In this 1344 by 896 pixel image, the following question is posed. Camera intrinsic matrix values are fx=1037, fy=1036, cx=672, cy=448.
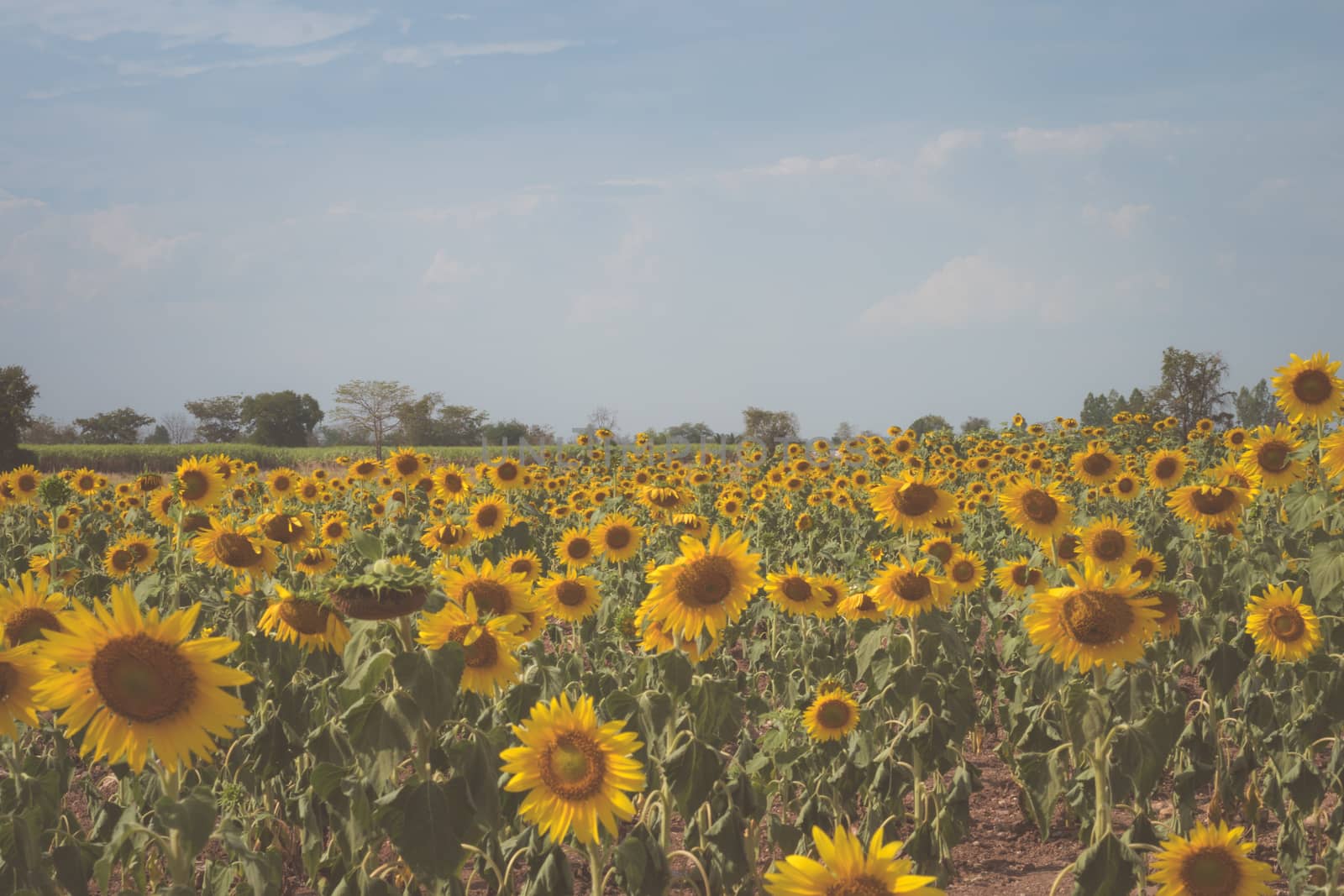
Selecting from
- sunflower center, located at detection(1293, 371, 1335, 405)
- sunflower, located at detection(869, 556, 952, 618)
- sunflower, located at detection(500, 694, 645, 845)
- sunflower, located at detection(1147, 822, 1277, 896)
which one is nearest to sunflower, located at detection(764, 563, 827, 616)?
sunflower, located at detection(869, 556, 952, 618)

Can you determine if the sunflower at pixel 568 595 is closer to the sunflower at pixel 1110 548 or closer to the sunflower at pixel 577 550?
the sunflower at pixel 577 550

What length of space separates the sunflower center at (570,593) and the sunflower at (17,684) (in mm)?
2876

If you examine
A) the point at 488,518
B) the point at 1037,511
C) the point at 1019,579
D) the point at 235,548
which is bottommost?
the point at 1019,579

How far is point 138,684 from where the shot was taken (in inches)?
93.9

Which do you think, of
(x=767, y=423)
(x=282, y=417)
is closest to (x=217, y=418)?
(x=282, y=417)

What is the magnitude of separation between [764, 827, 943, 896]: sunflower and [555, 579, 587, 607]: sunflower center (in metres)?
3.44

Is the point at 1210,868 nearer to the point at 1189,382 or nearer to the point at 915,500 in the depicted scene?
the point at 915,500

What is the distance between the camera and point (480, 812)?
267cm

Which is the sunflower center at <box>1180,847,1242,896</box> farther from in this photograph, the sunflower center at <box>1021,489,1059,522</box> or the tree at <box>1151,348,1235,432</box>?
the tree at <box>1151,348,1235,432</box>

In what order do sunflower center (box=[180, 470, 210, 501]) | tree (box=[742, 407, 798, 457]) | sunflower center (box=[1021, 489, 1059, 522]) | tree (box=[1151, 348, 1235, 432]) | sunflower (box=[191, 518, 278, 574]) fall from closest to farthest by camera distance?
sunflower (box=[191, 518, 278, 574]) → sunflower center (box=[1021, 489, 1059, 522]) → sunflower center (box=[180, 470, 210, 501]) → tree (box=[1151, 348, 1235, 432]) → tree (box=[742, 407, 798, 457])

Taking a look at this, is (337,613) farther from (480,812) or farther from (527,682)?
(480,812)

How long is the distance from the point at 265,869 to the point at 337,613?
0.84 m

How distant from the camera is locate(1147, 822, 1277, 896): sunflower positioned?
2.67m

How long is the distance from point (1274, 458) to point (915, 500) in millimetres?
2874
